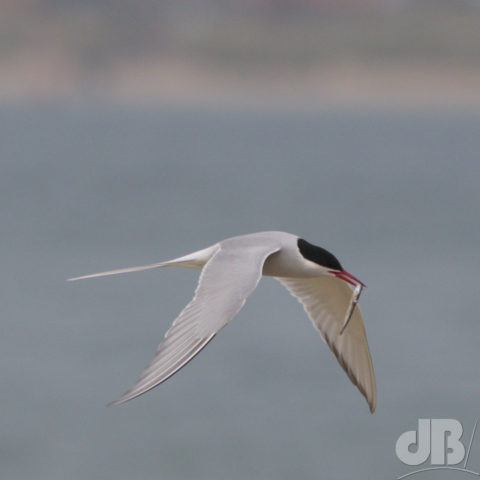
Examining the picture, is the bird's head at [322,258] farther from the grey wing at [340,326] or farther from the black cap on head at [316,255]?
the grey wing at [340,326]

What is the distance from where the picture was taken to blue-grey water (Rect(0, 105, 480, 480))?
29.3 meters

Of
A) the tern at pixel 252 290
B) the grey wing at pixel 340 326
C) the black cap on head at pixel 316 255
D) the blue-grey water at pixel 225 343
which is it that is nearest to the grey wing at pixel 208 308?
the tern at pixel 252 290

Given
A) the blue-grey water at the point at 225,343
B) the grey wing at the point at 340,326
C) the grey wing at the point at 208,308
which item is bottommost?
the blue-grey water at the point at 225,343

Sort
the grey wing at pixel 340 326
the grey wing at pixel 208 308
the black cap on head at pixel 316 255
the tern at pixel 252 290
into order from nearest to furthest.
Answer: the grey wing at pixel 208 308, the tern at pixel 252 290, the black cap on head at pixel 316 255, the grey wing at pixel 340 326

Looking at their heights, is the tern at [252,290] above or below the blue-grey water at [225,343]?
above

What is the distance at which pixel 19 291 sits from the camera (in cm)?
4094

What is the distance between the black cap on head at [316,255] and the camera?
21.2 feet

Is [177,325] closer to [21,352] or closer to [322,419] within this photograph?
[322,419]

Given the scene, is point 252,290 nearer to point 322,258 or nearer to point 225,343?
point 322,258

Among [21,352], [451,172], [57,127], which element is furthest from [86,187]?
[21,352]

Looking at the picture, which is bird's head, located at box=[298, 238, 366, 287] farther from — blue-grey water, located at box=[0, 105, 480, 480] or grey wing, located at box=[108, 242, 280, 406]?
blue-grey water, located at box=[0, 105, 480, 480]

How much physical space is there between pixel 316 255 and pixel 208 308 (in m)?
1.22

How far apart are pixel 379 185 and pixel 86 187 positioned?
17.6 metres

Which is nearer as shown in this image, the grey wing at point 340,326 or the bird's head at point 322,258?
the bird's head at point 322,258
